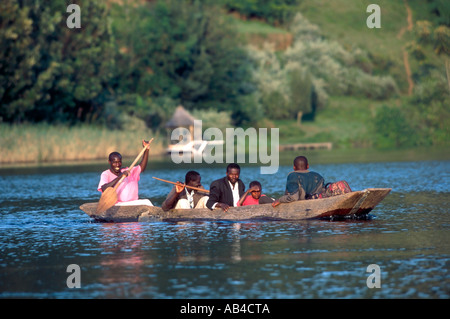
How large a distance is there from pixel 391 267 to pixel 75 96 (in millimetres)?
50690

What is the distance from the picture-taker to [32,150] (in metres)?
49.2

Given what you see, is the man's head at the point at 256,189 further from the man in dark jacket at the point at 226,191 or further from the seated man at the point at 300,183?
the seated man at the point at 300,183

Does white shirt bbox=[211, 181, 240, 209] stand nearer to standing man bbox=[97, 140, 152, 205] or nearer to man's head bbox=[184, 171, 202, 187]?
man's head bbox=[184, 171, 202, 187]

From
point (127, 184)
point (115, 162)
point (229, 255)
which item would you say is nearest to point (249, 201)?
point (127, 184)

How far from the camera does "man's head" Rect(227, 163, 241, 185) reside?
17.7 m

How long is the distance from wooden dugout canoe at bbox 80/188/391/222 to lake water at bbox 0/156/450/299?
0.22 metres

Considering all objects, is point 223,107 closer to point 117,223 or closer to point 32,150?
point 32,150

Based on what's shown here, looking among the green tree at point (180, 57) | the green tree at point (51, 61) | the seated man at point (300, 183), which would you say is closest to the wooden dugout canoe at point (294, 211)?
the seated man at point (300, 183)

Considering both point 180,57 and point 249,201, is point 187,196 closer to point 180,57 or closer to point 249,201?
point 249,201

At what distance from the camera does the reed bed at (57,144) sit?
1932 inches

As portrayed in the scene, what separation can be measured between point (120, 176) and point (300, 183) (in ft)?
12.7

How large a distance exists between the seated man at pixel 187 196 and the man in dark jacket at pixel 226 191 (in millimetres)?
602

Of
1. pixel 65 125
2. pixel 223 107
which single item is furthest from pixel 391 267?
pixel 223 107

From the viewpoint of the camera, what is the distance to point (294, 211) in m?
18.2
